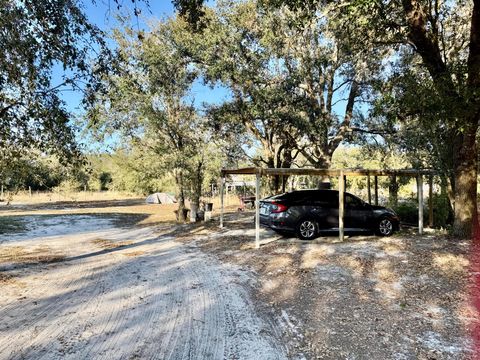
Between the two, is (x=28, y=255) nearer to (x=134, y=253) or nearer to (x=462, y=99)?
(x=134, y=253)

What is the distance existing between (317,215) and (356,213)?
141cm

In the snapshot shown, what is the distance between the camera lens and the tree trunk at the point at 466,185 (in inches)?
356

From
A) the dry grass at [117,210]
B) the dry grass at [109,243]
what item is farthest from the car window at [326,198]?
the dry grass at [117,210]

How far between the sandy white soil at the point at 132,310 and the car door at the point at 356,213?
4811 millimetres

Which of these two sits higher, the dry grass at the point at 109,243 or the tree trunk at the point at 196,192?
the tree trunk at the point at 196,192

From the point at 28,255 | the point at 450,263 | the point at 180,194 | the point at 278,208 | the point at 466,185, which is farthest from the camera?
the point at 180,194

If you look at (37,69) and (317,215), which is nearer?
(37,69)

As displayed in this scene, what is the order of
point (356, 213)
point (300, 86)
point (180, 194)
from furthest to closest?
point (180, 194) < point (300, 86) < point (356, 213)

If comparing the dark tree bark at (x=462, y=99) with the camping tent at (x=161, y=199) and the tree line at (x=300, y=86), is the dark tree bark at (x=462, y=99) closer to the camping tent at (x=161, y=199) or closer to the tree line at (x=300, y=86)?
the tree line at (x=300, y=86)

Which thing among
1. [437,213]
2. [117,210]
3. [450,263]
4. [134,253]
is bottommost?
[134,253]

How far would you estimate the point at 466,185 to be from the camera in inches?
360

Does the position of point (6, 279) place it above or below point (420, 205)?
below

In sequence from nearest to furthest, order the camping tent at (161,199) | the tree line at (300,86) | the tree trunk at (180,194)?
the tree line at (300,86) → the tree trunk at (180,194) → the camping tent at (161,199)

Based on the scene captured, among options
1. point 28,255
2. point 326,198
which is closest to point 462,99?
Answer: point 326,198
